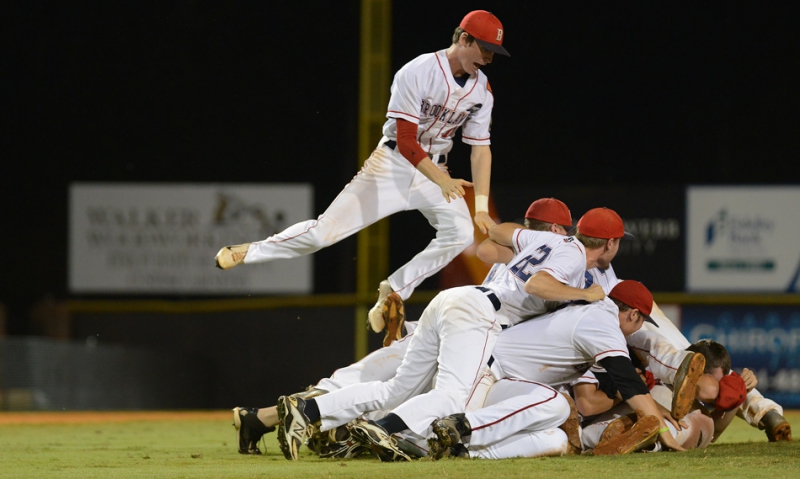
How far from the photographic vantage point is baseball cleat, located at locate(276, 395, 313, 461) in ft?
16.2

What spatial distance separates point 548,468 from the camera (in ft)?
14.2

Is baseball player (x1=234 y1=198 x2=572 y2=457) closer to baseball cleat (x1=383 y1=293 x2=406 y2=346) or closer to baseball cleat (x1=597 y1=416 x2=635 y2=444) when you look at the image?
baseball cleat (x1=383 y1=293 x2=406 y2=346)

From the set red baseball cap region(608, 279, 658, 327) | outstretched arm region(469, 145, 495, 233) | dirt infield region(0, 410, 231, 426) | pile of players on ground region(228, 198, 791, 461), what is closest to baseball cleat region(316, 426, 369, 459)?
pile of players on ground region(228, 198, 791, 461)

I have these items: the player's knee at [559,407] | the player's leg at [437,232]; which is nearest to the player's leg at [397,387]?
the player's knee at [559,407]

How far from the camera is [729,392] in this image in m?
5.39

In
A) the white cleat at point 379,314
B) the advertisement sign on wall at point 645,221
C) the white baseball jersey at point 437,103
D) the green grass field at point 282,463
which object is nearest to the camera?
the green grass field at point 282,463

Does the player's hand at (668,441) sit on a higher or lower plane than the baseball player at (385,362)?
lower

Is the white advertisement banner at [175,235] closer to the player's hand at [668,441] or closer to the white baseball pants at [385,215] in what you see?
the white baseball pants at [385,215]

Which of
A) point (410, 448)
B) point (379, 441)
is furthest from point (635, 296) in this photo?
point (379, 441)

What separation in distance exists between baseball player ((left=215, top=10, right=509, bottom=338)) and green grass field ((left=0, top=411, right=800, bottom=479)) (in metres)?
1.18

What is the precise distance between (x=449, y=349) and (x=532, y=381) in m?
0.50

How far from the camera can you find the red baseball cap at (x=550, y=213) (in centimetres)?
560

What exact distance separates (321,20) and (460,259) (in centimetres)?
625

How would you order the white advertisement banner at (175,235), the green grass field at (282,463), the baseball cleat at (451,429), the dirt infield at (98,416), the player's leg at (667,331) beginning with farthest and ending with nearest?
the white advertisement banner at (175,235)
the dirt infield at (98,416)
the player's leg at (667,331)
the baseball cleat at (451,429)
the green grass field at (282,463)
